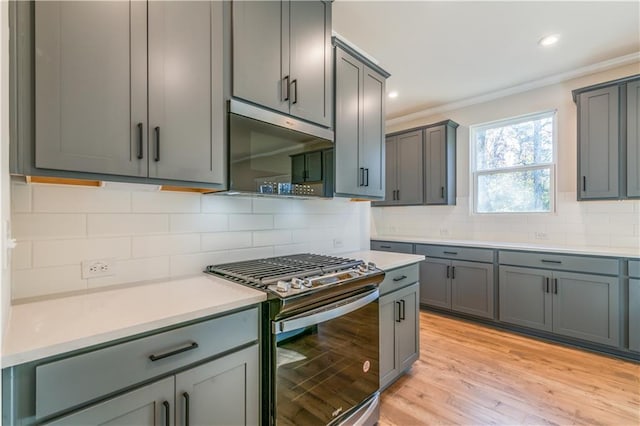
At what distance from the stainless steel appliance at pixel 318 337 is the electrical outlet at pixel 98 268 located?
475 millimetres

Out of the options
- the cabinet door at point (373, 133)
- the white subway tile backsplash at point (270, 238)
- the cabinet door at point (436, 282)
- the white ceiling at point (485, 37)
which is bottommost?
the cabinet door at point (436, 282)

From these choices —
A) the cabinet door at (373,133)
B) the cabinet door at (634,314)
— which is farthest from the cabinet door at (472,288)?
the cabinet door at (373,133)

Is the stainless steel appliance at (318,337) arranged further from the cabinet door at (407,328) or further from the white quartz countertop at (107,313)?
the cabinet door at (407,328)

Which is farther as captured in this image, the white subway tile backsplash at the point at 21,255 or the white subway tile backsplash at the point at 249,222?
the white subway tile backsplash at the point at 249,222

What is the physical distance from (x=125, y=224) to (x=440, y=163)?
12.2 ft

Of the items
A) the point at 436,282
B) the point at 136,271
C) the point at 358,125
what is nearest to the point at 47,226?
the point at 136,271

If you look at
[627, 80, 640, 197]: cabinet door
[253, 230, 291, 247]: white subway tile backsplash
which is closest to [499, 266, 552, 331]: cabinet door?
[627, 80, 640, 197]: cabinet door

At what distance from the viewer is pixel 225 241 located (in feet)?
6.10

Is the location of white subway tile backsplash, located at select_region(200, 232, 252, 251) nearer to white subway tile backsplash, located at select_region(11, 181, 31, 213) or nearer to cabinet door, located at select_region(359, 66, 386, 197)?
white subway tile backsplash, located at select_region(11, 181, 31, 213)

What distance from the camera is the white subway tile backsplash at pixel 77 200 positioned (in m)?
1.25

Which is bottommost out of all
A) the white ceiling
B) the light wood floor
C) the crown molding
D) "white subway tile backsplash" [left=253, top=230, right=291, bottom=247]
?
the light wood floor

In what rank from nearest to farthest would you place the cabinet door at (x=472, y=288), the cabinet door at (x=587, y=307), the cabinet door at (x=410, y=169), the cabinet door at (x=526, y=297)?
the cabinet door at (x=587, y=307), the cabinet door at (x=526, y=297), the cabinet door at (x=472, y=288), the cabinet door at (x=410, y=169)

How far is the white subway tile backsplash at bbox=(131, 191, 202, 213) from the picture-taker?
151 cm

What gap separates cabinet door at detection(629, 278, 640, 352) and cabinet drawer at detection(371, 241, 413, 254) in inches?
80.1
